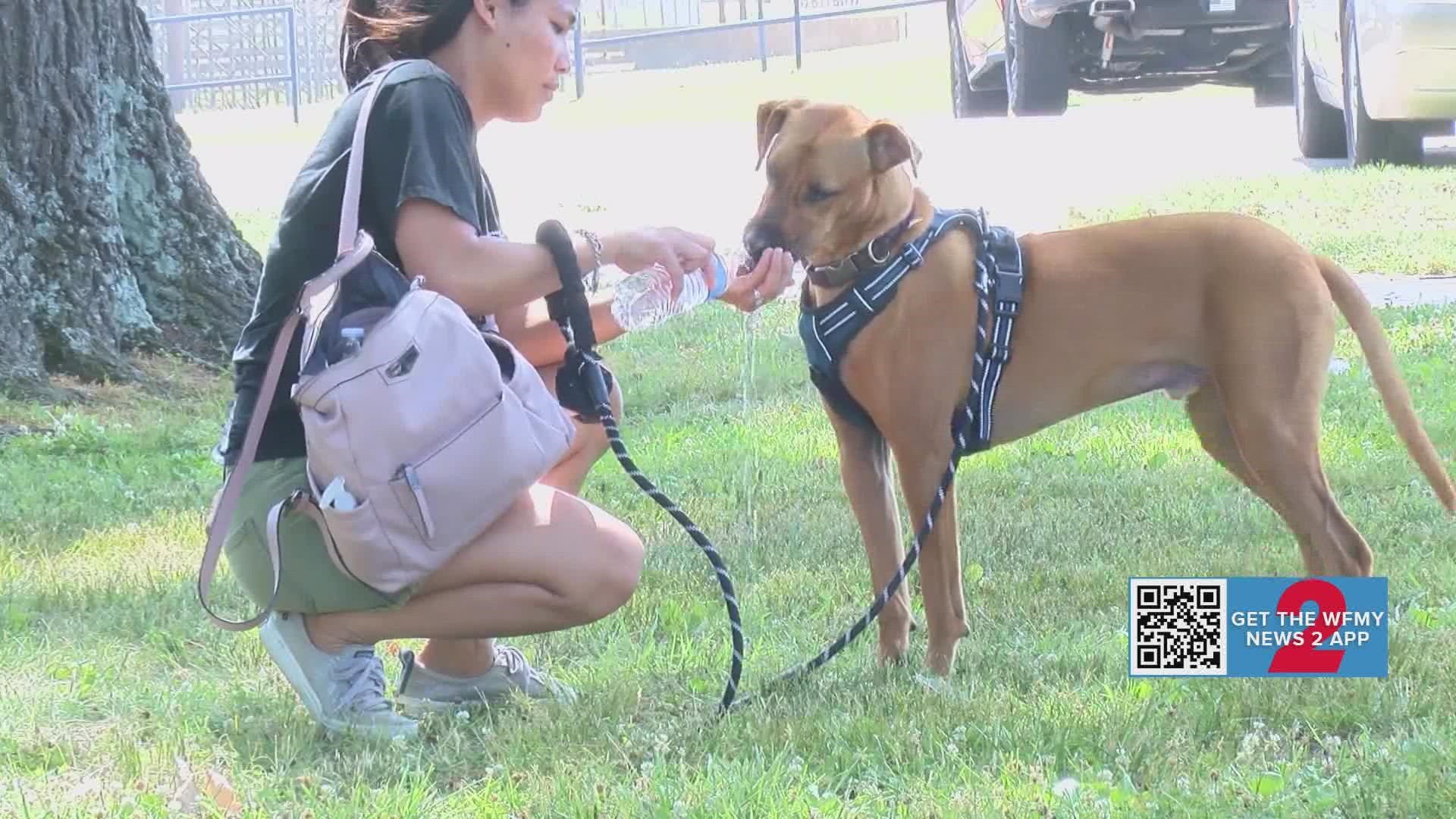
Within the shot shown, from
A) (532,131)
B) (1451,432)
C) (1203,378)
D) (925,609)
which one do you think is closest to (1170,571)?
(1203,378)

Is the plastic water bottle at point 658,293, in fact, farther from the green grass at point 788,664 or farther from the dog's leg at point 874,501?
the green grass at point 788,664

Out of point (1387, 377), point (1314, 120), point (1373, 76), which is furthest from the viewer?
point (1314, 120)

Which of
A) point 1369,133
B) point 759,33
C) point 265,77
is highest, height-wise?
point 759,33

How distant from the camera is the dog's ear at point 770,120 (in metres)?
4.46

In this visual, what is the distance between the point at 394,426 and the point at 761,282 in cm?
109

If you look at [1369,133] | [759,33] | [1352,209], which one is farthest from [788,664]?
[759,33]

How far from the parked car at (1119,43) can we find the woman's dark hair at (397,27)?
29.1 ft

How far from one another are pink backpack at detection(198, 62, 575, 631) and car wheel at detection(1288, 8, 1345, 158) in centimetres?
1057

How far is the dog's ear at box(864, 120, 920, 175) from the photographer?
13.6ft

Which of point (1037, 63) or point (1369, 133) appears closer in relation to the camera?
point (1369, 133)

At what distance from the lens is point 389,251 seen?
338 cm

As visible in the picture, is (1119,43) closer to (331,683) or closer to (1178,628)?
(1178,628)

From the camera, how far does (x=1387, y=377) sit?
4.30 meters

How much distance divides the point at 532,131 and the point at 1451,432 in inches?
667
